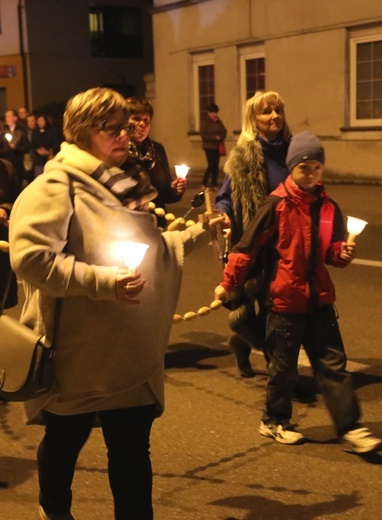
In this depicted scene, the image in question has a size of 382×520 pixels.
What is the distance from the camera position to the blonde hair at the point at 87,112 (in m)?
3.03

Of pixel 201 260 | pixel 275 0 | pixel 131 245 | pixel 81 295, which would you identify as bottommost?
pixel 201 260

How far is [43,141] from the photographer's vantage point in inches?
699

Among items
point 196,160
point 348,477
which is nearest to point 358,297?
point 348,477

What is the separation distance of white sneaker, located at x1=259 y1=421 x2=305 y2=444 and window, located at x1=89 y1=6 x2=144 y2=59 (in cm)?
2951

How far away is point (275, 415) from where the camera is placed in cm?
468

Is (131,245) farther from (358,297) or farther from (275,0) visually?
(275,0)

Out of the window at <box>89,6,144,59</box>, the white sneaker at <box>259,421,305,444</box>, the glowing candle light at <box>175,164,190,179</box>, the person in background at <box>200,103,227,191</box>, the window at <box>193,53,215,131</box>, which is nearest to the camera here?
the white sneaker at <box>259,421,305,444</box>

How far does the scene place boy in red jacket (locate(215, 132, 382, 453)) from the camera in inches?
175

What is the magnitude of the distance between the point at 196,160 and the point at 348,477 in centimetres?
1950

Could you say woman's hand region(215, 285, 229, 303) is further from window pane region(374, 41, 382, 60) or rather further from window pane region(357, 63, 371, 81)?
window pane region(357, 63, 371, 81)

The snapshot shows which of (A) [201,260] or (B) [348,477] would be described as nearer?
(B) [348,477]

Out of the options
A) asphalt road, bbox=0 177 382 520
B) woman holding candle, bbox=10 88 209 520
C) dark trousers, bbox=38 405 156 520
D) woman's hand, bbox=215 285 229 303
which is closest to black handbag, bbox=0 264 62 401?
woman holding candle, bbox=10 88 209 520

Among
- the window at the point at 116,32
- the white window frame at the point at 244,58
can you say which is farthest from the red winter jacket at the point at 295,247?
the window at the point at 116,32

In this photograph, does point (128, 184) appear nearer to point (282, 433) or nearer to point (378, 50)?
point (282, 433)
